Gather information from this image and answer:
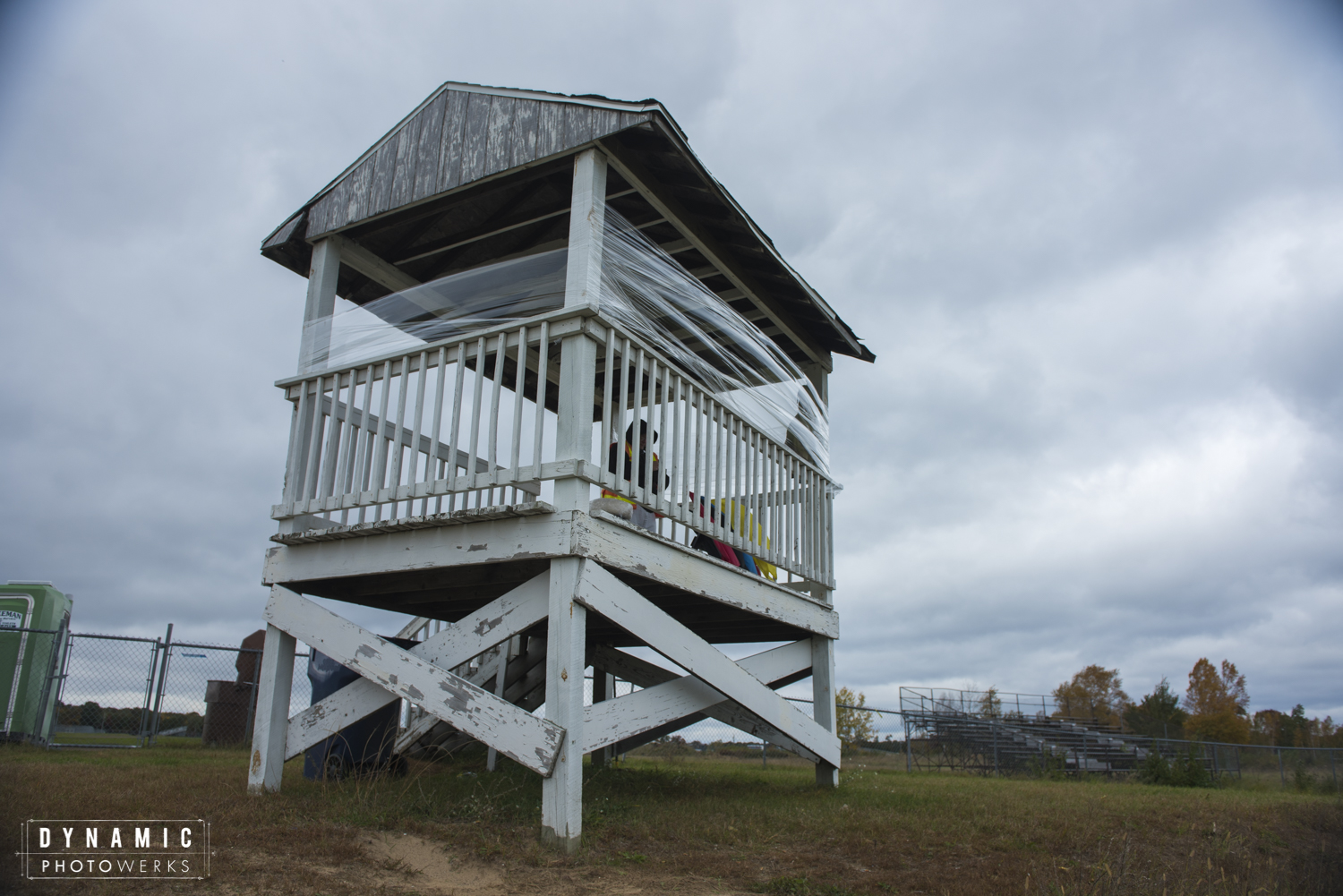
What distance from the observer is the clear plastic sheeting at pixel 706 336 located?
542cm

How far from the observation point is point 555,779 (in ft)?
13.8

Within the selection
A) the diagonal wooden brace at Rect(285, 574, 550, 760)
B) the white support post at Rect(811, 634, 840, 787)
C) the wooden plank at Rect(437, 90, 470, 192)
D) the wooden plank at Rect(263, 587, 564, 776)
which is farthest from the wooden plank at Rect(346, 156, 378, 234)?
the white support post at Rect(811, 634, 840, 787)

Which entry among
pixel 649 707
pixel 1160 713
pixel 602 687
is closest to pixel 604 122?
pixel 649 707

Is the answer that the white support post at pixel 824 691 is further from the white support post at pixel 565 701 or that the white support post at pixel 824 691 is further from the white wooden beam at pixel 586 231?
the white wooden beam at pixel 586 231

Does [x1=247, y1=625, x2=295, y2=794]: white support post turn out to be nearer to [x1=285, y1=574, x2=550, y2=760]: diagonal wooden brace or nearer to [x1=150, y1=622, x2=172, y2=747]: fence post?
[x1=285, y1=574, x2=550, y2=760]: diagonal wooden brace

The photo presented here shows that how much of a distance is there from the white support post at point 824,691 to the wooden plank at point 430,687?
3.38 meters

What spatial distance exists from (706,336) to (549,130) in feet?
6.49

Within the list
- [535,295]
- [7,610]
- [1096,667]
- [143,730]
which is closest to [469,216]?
[535,295]

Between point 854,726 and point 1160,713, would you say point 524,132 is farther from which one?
point 1160,713

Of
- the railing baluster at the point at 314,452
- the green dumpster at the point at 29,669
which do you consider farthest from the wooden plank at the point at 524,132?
the green dumpster at the point at 29,669

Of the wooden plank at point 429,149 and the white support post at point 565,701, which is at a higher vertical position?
the wooden plank at point 429,149

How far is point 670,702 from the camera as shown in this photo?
528 cm

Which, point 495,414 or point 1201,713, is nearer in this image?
point 495,414

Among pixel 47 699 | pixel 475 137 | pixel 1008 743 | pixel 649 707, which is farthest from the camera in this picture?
pixel 1008 743
